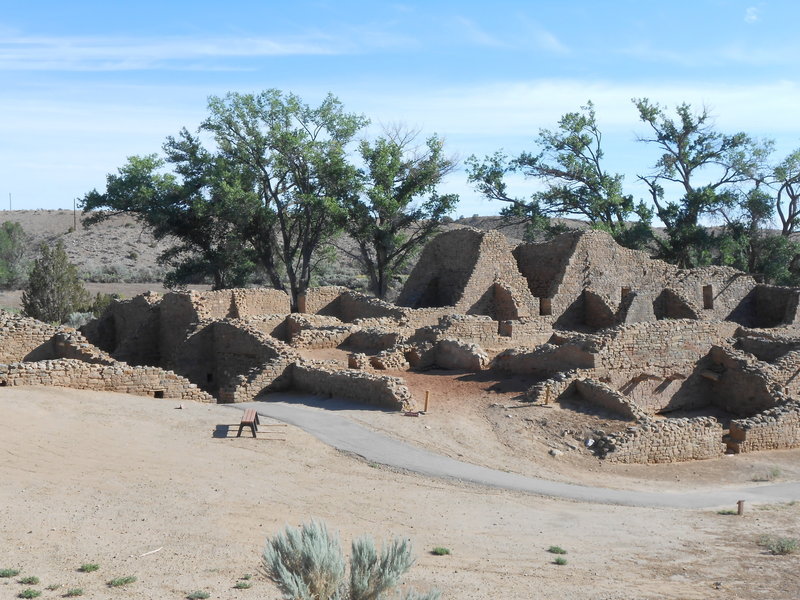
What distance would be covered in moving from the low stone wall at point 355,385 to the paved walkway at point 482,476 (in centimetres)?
101

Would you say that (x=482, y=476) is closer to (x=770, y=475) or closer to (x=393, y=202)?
(x=770, y=475)

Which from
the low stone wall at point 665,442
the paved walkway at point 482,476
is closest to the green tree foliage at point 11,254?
the paved walkway at point 482,476

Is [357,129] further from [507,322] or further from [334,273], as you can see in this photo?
[334,273]

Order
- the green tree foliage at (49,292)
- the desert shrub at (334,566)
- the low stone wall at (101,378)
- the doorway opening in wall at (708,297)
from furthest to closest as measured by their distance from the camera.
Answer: the green tree foliage at (49,292), the doorway opening in wall at (708,297), the low stone wall at (101,378), the desert shrub at (334,566)

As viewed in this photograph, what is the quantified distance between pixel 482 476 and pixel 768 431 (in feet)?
22.5

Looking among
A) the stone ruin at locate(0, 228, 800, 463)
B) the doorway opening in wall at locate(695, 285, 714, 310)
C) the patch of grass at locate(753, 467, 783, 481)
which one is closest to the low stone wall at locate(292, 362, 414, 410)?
the stone ruin at locate(0, 228, 800, 463)

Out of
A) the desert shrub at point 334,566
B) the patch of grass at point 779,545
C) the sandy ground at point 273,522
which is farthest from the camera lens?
the patch of grass at point 779,545

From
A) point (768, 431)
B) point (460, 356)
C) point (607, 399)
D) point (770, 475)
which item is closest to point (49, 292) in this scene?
point (460, 356)

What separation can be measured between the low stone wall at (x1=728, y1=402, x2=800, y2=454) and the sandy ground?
3.57 m

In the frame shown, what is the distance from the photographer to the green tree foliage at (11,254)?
50656mm

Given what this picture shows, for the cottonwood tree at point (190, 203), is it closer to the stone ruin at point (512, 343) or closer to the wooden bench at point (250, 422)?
the stone ruin at point (512, 343)

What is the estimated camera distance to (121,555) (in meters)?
8.61

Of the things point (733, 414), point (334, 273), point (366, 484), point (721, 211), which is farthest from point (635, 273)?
point (334, 273)

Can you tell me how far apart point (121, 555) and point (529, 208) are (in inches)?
1322
